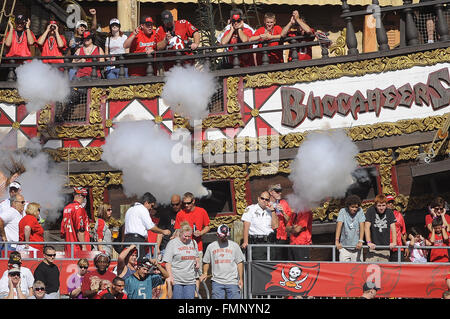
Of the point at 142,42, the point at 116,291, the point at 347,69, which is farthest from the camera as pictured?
the point at 142,42

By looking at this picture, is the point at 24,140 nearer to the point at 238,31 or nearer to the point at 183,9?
the point at 238,31

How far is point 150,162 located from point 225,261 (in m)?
3.98

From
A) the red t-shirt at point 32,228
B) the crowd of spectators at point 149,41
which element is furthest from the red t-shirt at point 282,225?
the red t-shirt at point 32,228

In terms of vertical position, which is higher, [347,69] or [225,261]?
[347,69]

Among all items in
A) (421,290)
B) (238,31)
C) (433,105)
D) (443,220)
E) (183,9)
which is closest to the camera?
(421,290)

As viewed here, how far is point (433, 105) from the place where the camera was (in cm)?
1867

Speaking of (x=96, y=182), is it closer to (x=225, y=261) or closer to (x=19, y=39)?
(x=19, y=39)

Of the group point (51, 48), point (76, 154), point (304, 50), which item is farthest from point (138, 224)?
point (51, 48)

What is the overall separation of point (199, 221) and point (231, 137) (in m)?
2.61

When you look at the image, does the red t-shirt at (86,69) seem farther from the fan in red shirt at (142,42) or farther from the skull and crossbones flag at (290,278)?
the skull and crossbones flag at (290,278)

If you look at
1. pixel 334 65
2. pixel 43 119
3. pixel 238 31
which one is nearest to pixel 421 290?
pixel 334 65

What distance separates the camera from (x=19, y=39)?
21.0 m

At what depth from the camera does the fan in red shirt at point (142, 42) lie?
67.5 feet

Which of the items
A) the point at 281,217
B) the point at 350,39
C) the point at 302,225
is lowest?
the point at 302,225
